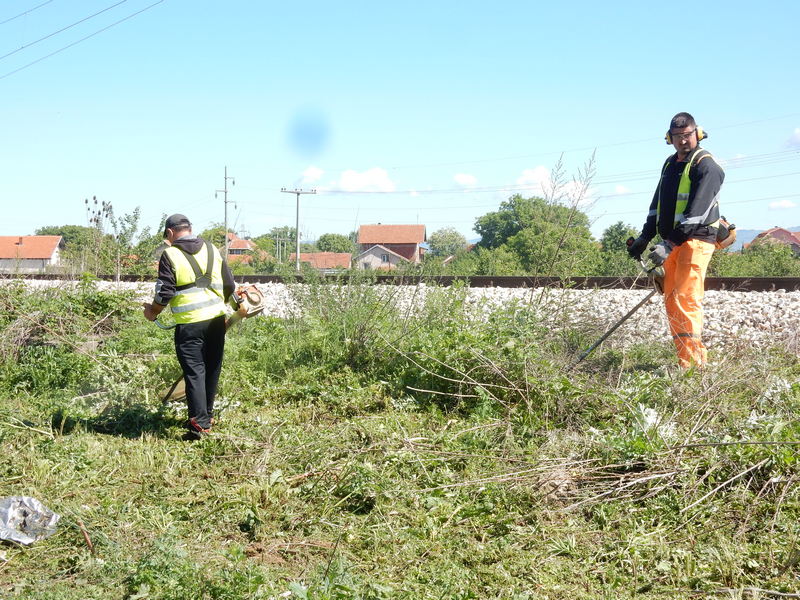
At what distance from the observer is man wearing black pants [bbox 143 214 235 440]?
566 cm

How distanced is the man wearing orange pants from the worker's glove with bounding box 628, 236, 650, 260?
12.2 inches

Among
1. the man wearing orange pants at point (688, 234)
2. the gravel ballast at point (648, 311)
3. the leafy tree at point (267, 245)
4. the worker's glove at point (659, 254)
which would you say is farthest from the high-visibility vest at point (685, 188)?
the leafy tree at point (267, 245)

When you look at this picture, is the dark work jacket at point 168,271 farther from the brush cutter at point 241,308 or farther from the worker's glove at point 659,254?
the worker's glove at point 659,254

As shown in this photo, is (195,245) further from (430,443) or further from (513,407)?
(513,407)

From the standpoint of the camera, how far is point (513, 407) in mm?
5656

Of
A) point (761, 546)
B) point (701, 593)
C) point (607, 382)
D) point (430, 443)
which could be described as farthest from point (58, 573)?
point (607, 382)

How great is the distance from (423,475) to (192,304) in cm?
237

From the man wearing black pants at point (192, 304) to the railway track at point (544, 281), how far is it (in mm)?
2709

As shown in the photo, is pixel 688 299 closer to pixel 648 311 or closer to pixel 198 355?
pixel 648 311

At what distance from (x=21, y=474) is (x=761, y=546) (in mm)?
4586

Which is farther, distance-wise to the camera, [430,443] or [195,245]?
[195,245]

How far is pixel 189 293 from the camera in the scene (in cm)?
571

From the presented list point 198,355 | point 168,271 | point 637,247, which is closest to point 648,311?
point 637,247

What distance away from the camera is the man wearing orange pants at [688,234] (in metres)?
6.28
